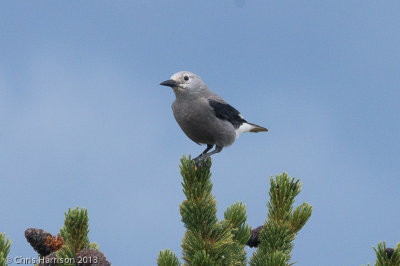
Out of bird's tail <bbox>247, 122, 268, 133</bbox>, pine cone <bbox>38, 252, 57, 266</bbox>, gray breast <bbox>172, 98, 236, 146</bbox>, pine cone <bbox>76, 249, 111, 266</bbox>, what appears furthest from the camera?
bird's tail <bbox>247, 122, 268, 133</bbox>

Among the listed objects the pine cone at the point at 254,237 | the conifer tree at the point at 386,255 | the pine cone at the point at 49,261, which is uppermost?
the pine cone at the point at 254,237

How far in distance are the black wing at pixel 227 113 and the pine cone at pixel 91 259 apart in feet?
13.4

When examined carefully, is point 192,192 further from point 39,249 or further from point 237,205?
point 39,249

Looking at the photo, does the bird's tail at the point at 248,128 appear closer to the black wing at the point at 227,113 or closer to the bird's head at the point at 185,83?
the black wing at the point at 227,113

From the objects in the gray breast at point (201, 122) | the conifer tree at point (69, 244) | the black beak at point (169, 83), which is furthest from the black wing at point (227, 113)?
the conifer tree at point (69, 244)

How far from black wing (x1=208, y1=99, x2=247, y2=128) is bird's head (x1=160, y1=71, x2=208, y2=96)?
303 mm

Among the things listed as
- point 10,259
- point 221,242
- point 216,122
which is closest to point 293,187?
point 221,242

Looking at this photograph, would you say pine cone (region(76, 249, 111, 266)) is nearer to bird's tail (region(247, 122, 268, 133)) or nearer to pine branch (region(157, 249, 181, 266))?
pine branch (region(157, 249, 181, 266))

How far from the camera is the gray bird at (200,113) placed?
724 cm

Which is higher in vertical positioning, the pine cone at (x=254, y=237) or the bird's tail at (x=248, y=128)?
the bird's tail at (x=248, y=128)

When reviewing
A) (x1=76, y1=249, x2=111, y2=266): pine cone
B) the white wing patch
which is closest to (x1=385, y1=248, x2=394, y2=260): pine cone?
(x1=76, y1=249, x2=111, y2=266): pine cone

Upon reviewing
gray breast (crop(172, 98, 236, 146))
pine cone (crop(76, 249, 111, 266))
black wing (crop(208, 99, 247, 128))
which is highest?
black wing (crop(208, 99, 247, 128))

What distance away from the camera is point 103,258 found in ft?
11.9

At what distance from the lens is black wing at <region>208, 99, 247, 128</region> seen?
7.48 meters
